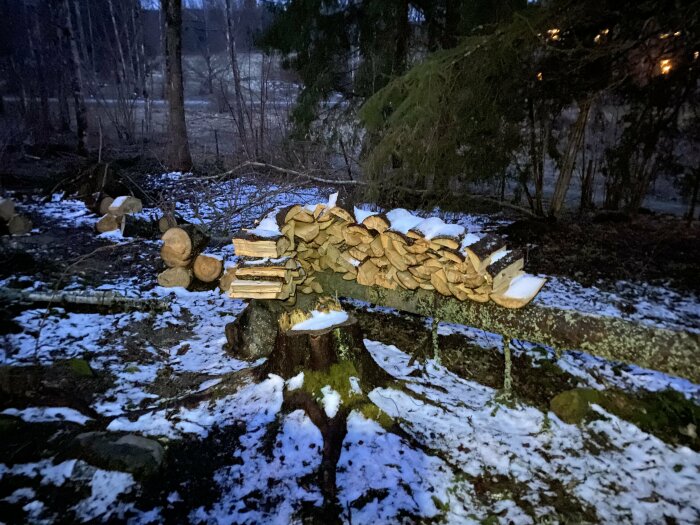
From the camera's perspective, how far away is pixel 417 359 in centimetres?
385

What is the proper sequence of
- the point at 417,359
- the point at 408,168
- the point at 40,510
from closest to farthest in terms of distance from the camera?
the point at 40,510
the point at 417,359
the point at 408,168

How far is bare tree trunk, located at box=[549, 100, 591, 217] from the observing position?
267 inches

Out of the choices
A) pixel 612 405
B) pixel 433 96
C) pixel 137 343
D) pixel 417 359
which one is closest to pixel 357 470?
pixel 417 359

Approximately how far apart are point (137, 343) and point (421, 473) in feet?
10.5

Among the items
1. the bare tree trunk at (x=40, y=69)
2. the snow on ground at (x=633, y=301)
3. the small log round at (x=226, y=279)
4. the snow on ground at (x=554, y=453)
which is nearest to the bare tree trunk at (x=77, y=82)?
the bare tree trunk at (x=40, y=69)

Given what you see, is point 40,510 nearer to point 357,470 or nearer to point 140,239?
point 357,470

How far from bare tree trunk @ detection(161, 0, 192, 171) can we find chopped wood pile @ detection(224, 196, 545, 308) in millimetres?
9924

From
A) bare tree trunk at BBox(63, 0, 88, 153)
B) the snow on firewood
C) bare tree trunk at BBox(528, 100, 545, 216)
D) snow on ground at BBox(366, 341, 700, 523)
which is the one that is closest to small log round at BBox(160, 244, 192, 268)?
the snow on firewood

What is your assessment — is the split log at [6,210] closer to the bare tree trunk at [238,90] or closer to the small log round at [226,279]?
the bare tree trunk at [238,90]

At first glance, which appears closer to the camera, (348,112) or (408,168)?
(408,168)

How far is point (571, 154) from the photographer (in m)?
7.04

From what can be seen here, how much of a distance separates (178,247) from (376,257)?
10.1 feet

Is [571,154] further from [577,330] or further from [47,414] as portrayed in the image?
[47,414]

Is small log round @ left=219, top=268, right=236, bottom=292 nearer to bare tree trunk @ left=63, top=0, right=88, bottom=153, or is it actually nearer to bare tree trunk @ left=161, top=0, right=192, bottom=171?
bare tree trunk @ left=161, top=0, right=192, bottom=171
